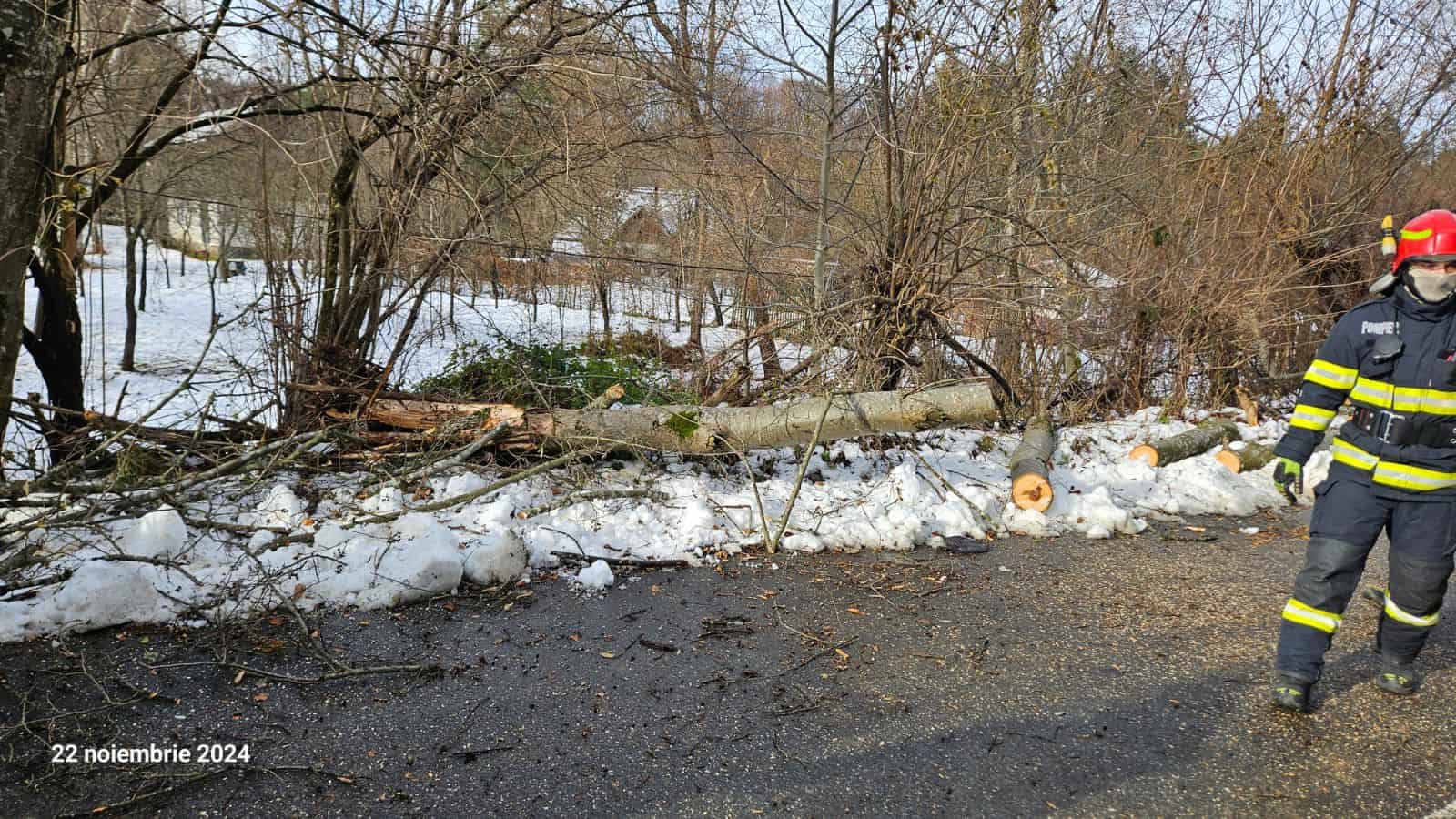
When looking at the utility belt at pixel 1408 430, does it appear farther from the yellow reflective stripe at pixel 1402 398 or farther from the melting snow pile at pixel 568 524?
the melting snow pile at pixel 568 524

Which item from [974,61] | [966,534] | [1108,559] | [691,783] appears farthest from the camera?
[974,61]

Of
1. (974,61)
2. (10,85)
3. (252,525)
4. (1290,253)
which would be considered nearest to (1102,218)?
(974,61)

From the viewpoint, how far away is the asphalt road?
2.65 m

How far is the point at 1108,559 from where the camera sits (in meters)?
5.12

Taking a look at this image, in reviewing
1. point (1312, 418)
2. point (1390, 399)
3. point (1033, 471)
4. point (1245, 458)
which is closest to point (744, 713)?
point (1312, 418)

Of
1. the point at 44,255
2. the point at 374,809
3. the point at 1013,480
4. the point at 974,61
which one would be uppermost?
the point at 974,61

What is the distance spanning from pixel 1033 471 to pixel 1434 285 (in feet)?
9.66

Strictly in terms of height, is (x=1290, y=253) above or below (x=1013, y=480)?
above

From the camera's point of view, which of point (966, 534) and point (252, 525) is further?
point (966, 534)

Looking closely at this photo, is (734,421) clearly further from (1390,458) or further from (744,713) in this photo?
(1390,458)

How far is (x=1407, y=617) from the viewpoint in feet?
11.1

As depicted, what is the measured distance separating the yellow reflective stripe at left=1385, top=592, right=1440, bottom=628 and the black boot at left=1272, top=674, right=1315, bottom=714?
1.73 ft

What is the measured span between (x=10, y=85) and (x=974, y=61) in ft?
21.9

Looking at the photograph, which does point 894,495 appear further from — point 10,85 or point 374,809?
point 10,85
